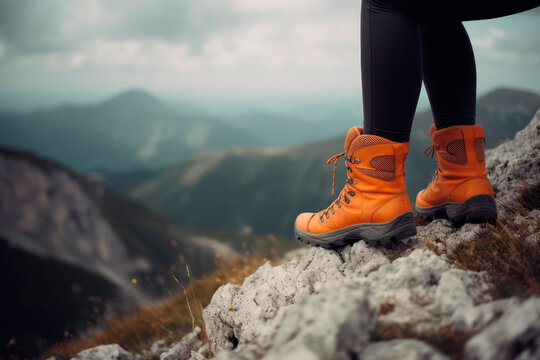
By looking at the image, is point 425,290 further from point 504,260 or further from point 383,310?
point 504,260

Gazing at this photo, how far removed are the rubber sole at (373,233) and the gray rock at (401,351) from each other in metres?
1.18

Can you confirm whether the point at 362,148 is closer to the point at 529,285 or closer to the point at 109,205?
the point at 529,285

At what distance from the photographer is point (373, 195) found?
2684mm

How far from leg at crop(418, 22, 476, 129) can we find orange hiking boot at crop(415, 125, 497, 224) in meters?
0.14

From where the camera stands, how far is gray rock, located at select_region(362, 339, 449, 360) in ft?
4.52

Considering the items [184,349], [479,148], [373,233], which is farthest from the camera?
[184,349]

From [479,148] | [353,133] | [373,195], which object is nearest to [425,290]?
[373,195]

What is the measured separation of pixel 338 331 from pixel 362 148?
154 centimetres

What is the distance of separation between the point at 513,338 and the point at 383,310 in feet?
2.12

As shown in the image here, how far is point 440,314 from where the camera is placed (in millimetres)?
1789

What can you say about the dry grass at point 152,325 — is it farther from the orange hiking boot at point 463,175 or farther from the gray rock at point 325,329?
the orange hiking boot at point 463,175

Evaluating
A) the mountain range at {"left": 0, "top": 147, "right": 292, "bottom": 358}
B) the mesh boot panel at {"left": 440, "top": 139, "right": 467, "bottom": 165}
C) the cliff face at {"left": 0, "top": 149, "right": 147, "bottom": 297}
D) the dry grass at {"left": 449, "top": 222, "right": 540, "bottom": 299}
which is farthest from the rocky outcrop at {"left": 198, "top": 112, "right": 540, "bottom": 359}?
the cliff face at {"left": 0, "top": 149, "right": 147, "bottom": 297}

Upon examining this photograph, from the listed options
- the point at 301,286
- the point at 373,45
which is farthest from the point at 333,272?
the point at 373,45

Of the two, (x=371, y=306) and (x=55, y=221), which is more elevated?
→ (x=371, y=306)
